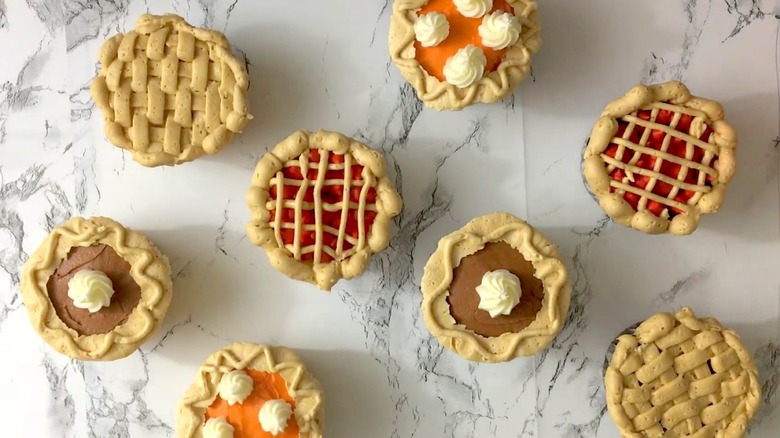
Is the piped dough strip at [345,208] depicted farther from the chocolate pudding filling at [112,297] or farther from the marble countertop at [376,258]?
the chocolate pudding filling at [112,297]

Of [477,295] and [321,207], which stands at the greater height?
[321,207]

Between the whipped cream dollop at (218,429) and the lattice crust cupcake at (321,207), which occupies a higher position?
the lattice crust cupcake at (321,207)

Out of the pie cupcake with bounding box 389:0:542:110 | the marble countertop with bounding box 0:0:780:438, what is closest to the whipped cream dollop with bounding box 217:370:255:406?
the marble countertop with bounding box 0:0:780:438

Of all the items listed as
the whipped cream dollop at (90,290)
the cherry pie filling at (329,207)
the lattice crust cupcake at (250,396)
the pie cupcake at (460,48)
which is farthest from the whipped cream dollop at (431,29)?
the whipped cream dollop at (90,290)

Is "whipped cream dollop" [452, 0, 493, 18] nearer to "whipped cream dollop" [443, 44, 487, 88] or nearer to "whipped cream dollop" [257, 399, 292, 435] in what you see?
"whipped cream dollop" [443, 44, 487, 88]

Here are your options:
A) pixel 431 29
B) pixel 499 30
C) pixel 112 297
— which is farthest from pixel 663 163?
pixel 112 297

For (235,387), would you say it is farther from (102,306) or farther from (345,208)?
(345,208)
